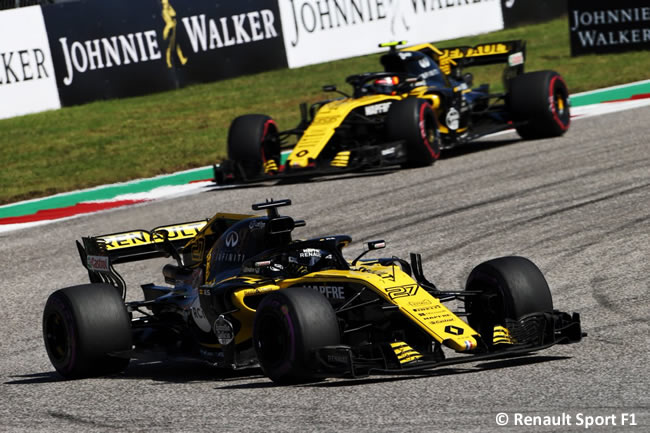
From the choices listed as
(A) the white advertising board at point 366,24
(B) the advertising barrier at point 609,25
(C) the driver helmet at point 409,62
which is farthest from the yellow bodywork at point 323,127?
(B) the advertising barrier at point 609,25

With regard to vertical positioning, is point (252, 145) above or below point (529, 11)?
below

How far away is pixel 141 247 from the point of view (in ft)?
35.3

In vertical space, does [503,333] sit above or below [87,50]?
below

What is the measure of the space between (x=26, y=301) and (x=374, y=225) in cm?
439

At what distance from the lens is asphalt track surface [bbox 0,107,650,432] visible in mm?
7402

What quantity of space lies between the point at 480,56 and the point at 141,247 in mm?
11415

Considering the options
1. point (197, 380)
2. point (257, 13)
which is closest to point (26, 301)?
point (197, 380)

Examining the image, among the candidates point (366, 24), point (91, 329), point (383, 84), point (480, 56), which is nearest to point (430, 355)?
point (91, 329)

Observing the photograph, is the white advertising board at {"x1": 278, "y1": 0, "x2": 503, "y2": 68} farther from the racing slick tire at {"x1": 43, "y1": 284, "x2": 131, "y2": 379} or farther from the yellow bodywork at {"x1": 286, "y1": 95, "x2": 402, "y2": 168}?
the racing slick tire at {"x1": 43, "y1": 284, "x2": 131, "y2": 379}

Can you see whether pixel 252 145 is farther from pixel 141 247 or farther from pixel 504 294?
pixel 504 294

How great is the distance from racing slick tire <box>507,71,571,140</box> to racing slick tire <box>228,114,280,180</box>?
13.2 feet

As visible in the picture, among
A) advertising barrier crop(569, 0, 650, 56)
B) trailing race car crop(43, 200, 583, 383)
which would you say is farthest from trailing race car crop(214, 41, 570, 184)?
advertising barrier crop(569, 0, 650, 56)

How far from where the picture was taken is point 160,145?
24.5 metres

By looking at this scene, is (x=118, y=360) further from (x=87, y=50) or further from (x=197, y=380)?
(x=87, y=50)
